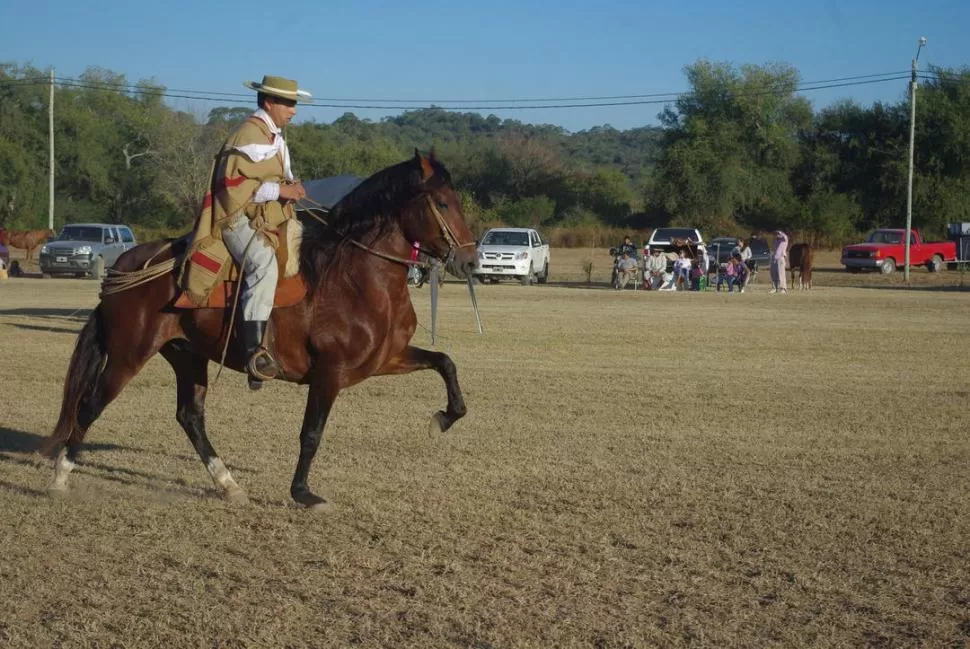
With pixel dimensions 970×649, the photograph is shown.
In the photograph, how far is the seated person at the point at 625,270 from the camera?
35.2 meters

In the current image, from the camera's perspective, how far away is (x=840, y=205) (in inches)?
2751

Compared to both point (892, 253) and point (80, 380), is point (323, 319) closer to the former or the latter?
point (80, 380)

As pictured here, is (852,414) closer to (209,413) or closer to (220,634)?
(209,413)

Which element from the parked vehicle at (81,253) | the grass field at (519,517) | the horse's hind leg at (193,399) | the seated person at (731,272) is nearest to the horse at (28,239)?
the parked vehicle at (81,253)

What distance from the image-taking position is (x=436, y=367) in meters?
7.82

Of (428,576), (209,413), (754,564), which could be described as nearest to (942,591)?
(754,564)

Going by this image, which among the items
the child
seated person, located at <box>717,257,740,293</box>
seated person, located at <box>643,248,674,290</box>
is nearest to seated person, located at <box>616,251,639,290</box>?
seated person, located at <box>643,248,674,290</box>

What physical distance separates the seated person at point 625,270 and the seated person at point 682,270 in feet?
4.15

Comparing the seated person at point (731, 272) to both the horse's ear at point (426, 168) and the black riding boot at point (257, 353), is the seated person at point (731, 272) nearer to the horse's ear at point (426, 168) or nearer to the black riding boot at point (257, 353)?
the horse's ear at point (426, 168)

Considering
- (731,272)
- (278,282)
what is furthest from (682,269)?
(278,282)

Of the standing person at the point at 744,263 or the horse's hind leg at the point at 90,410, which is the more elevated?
the standing person at the point at 744,263

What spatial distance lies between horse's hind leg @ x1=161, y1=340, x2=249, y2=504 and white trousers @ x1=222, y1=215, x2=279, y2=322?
0.84 meters

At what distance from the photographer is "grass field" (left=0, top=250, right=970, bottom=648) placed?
5.11m

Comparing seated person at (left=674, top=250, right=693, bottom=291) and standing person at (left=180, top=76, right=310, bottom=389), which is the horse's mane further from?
seated person at (left=674, top=250, right=693, bottom=291)
